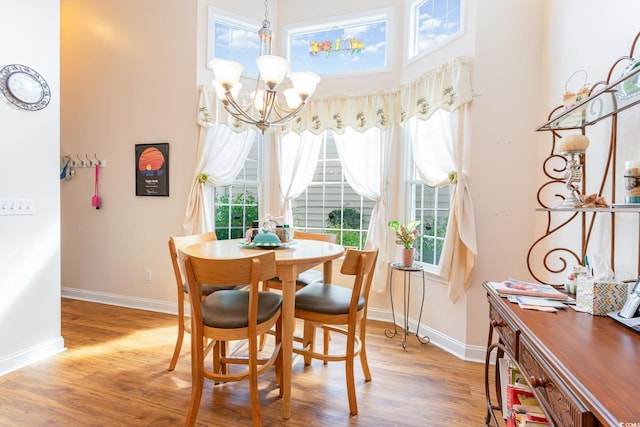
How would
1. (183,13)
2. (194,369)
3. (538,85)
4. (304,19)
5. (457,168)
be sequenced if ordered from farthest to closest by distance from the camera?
(304,19)
(183,13)
(457,168)
(538,85)
(194,369)

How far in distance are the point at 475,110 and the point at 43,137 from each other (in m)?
3.31

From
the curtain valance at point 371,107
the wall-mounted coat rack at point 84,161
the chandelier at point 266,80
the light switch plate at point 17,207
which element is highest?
the curtain valance at point 371,107

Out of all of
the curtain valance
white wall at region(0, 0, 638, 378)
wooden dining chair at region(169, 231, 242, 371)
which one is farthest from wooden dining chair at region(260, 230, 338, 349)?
the curtain valance

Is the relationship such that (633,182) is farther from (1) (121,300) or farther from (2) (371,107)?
(1) (121,300)

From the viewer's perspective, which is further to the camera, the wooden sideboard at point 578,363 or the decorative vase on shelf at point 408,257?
the decorative vase on shelf at point 408,257

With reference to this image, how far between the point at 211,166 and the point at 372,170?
169 centimetres

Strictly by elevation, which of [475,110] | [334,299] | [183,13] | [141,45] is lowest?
[334,299]

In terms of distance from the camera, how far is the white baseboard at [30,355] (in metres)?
2.27

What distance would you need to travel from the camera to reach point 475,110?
254 cm

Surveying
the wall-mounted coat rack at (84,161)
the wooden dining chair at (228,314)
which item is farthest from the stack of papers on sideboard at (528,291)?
the wall-mounted coat rack at (84,161)

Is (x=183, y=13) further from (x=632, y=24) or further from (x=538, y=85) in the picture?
(x=632, y=24)

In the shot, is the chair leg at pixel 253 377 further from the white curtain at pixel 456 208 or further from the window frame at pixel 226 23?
the window frame at pixel 226 23

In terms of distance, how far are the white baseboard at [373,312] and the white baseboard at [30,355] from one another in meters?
0.98

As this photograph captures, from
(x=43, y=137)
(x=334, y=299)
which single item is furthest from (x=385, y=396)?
(x=43, y=137)
